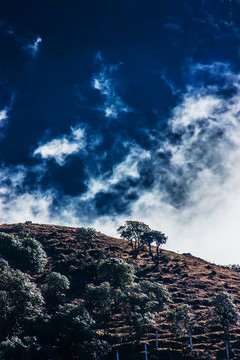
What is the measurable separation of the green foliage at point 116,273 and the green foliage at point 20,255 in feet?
46.7

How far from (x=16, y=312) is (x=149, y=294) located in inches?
824

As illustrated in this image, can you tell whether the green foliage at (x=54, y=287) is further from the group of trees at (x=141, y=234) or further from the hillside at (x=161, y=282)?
the group of trees at (x=141, y=234)

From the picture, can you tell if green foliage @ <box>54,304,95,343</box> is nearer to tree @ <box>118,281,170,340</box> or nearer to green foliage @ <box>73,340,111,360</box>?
green foliage @ <box>73,340,111,360</box>

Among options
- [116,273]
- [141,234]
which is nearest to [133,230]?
[141,234]

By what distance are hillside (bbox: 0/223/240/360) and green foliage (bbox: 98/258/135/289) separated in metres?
5.05

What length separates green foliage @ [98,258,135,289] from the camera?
1877 inches

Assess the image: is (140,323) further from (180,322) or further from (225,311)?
(225,311)

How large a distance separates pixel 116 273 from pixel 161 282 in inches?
829

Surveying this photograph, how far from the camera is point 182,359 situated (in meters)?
33.9

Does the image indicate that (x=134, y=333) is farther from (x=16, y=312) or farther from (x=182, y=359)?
(x=16, y=312)

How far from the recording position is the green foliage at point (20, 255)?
53625mm

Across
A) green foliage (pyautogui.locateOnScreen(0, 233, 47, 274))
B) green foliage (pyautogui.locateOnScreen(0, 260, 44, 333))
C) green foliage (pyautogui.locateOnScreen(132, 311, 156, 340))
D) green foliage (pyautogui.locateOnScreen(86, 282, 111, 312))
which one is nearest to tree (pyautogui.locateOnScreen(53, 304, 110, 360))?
green foliage (pyautogui.locateOnScreen(0, 260, 44, 333))

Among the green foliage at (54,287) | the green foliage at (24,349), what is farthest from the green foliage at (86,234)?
the green foliage at (24,349)

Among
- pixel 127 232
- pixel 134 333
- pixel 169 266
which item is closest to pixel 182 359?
pixel 134 333
